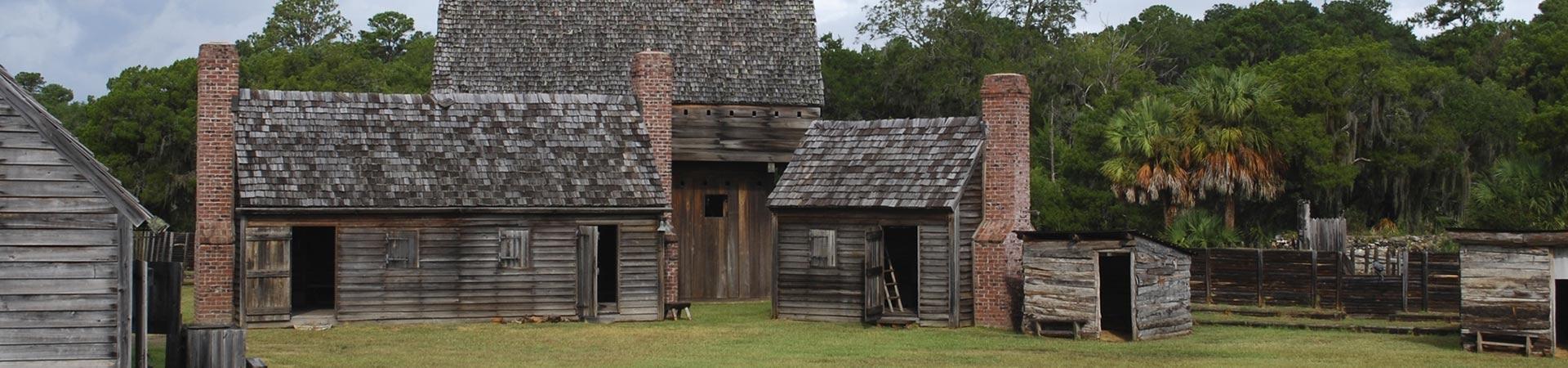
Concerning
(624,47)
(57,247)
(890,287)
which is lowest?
(890,287)

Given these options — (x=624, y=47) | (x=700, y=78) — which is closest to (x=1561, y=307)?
(x=700, y=78)

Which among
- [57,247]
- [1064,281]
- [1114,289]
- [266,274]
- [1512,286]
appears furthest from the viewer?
[1114,289]

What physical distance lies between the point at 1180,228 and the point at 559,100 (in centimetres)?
1422

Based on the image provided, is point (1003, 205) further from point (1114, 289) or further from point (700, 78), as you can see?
point (700, 78)

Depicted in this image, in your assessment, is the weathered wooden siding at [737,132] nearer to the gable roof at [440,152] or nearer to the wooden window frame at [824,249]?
the gable roof at [440,152]

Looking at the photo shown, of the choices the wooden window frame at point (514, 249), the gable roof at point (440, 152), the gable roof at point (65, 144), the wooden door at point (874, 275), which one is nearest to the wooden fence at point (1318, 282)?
the wooden door at point (874, 275)

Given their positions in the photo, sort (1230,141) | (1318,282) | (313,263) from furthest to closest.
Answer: (1230,141) < (313,263) < (1318,282)

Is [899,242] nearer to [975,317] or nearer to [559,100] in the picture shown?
[975,317]

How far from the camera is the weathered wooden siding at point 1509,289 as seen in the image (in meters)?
23.9

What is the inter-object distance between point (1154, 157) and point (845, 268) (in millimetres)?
14393

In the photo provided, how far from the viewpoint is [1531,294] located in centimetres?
2392

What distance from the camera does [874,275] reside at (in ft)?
98.7

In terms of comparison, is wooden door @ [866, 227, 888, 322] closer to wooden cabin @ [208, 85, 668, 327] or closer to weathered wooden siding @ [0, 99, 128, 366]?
wooden cabin @ [208, 85, 668, 327]

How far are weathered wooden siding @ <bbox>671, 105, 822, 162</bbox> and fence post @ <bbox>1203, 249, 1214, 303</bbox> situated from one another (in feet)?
28.5
